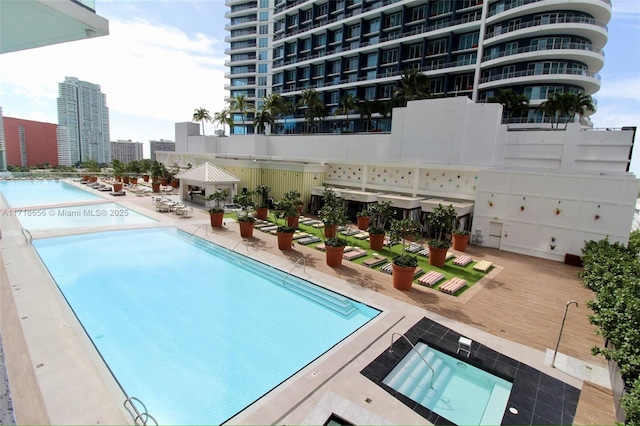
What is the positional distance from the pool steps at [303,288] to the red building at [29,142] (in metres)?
60.5

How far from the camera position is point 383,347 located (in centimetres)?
742

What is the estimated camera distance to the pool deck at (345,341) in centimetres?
538

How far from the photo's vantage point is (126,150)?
265ft

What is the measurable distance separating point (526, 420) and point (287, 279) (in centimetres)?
782

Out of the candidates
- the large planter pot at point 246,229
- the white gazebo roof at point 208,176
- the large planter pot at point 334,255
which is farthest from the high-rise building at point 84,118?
the large planter pot at point 334,255

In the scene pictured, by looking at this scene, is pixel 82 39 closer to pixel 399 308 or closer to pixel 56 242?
pixel 399 308

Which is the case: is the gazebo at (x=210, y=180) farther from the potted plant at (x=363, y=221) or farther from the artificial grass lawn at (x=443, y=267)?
the artificial grass lawn at (x=443, y=267)

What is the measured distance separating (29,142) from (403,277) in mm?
69859

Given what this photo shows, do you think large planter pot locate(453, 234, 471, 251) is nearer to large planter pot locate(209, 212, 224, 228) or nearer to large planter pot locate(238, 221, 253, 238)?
large planter pot locate(238, 221, 253, 238)

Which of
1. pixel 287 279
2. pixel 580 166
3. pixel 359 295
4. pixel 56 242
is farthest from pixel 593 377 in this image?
pixel 580 166

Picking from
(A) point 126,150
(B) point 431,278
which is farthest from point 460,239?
(A) point 126,150

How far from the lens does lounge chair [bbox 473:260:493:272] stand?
13.1 m

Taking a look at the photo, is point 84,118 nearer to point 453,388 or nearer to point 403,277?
point 403,277

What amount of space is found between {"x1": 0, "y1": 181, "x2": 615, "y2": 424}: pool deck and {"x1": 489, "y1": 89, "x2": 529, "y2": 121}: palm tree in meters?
28.9
